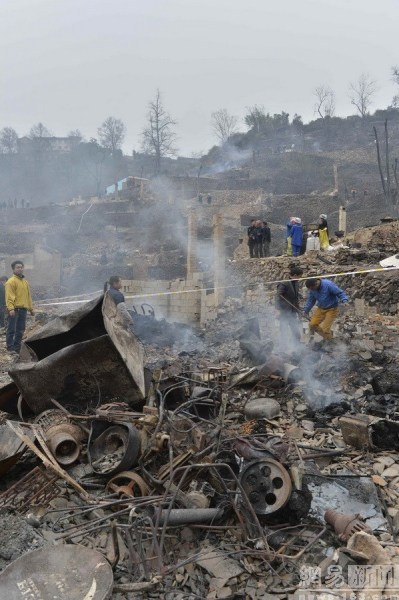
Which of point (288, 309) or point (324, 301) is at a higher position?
point (324, 301)

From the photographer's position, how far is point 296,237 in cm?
1437

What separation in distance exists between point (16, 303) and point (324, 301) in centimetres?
541

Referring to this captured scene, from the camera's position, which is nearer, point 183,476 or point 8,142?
point 183,476

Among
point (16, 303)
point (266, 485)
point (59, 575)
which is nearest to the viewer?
point (59, 575)

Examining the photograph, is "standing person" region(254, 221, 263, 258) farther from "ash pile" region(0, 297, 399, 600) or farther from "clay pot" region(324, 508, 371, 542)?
"clay pot" region(324, 508, 371, 542)

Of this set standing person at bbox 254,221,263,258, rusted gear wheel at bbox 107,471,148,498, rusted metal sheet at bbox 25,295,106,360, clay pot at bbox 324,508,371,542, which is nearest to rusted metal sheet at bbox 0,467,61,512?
rusted gear wheel at bbox 107,471,148,498

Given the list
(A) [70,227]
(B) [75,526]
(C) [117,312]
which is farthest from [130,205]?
(B) [75,526]

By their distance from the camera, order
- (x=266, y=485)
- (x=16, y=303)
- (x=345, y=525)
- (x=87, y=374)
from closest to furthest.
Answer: (x=345, y=525), (x=266, y=485), (x=87, y=374), (x=16, y=303)

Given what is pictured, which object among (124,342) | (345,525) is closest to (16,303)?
(124,342)

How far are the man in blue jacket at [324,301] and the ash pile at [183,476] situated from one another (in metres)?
1.58

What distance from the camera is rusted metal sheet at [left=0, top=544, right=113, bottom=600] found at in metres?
2.75

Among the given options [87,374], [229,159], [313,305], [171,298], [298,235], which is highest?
[229,159]

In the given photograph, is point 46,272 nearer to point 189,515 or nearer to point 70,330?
point 70,330

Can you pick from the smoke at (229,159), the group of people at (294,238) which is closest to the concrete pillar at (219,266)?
the group of people at (294,238)
